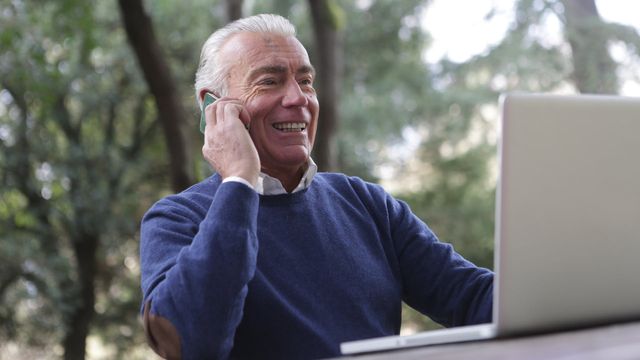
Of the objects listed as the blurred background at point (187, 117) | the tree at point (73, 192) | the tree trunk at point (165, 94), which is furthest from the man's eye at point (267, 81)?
the tree at point (73, 192)

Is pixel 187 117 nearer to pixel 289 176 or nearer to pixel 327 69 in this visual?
pixel 327 69

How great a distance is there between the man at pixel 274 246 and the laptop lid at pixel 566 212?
0.44 m

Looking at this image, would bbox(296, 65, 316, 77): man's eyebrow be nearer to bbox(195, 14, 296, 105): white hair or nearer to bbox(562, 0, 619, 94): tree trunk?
bbox(195, 14, 296, 105): white hair

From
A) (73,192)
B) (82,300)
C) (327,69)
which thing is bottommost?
(82,300)

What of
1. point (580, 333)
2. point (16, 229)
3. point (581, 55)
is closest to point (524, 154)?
point (580, 333)

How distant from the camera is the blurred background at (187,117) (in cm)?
711

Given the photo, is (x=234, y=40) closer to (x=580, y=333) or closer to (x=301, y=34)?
(x=580, y=333)

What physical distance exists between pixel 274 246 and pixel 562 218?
0.62 metres

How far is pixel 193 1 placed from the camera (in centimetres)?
863

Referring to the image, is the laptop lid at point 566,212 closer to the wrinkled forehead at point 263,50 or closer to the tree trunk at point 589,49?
the wrinkled forehead at point 263,50

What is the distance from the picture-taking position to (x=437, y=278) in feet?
5.60

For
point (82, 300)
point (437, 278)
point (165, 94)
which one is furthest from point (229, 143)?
point (82, 300)

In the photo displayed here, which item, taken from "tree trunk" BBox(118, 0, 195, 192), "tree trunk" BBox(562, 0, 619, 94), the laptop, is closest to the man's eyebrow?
the laptop

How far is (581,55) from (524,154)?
659cm
